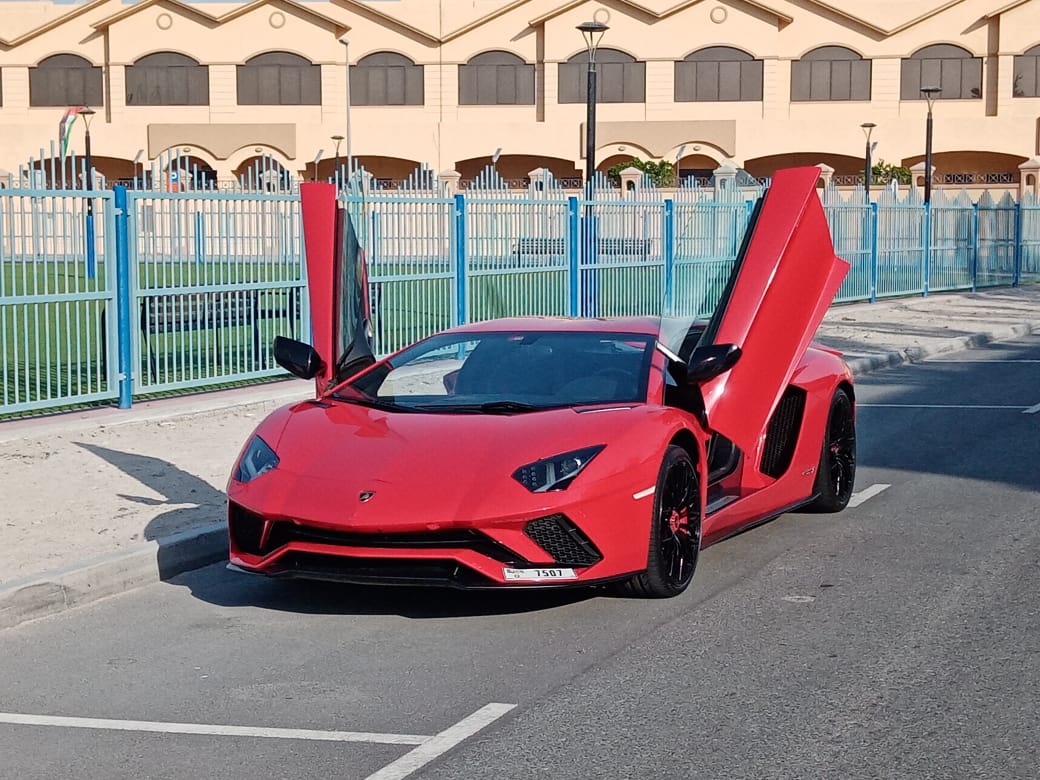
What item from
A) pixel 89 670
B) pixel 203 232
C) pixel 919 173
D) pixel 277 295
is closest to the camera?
pixel 89 670

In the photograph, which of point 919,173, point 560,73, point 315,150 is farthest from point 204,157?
point 919,173

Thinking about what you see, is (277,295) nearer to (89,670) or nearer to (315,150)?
(89,670)

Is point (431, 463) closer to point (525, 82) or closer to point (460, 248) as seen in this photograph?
point (460, 248)

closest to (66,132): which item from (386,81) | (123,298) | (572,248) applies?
(572,248)

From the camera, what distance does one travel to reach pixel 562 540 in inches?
250

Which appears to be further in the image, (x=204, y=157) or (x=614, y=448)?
(x=204, y=157)

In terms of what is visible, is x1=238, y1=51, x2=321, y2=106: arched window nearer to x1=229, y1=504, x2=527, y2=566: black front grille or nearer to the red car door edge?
the red car door edge

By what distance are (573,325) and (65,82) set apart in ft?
212

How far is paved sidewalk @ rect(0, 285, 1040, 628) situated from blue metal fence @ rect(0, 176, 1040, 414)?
0.61 meters

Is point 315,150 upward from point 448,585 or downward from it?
upward

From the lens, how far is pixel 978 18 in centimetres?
6525

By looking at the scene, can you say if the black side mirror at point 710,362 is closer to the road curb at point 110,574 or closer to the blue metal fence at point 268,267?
the road curb at point 110,574

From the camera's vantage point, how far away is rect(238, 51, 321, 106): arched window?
67.2m

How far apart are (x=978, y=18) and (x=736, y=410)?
6247cm
